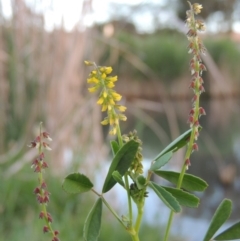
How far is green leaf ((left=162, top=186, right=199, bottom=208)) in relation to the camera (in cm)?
12

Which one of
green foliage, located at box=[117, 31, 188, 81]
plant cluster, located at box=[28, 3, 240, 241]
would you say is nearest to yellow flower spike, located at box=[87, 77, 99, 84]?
plant cluster, located at box=[28, 3, 240, 241]

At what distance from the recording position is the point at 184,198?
121 millimetres

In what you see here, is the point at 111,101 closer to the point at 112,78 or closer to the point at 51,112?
the point at 112,78

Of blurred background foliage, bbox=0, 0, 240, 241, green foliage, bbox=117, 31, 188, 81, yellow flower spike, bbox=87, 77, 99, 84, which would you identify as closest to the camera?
yellow flower spike, bbox=87, 77, 99, 84

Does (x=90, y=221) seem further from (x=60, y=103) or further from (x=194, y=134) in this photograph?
(x=60, y=103)

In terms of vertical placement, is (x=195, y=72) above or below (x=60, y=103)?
above

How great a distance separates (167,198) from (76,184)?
25mm

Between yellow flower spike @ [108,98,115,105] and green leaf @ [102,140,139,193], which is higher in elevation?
yellow flower spike @ [108,98,115,105]

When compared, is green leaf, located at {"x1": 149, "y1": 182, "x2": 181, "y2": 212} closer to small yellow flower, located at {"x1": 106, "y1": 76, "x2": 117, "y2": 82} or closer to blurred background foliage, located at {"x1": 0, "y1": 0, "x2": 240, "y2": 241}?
small yellow flower, located at {"x1": 106, "y1": 76, "x2": 117, "y2": 82}

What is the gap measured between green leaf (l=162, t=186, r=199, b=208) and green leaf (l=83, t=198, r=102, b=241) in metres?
0.02

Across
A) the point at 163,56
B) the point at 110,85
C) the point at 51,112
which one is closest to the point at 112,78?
the point at 110,85

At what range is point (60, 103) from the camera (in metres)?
1.36

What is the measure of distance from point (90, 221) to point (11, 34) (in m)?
1.28

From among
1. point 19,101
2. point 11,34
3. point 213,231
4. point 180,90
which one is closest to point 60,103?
point 19,101
